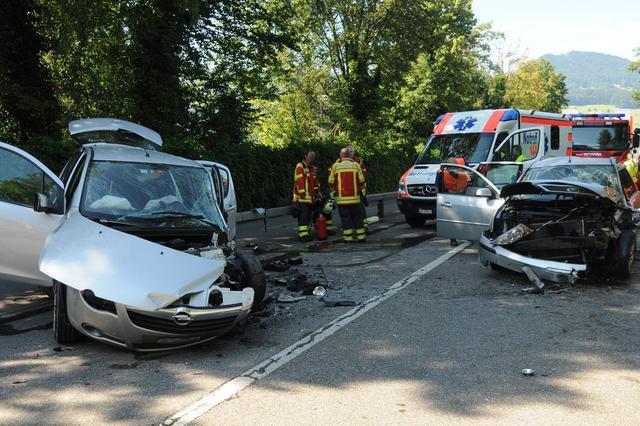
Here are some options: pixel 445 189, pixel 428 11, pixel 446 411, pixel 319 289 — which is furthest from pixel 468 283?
pixel 428 11

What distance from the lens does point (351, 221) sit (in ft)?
39.1

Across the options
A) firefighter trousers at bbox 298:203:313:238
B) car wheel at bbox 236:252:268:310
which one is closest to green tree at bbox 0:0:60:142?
firefighter trousers at bbox 298:203:313:238

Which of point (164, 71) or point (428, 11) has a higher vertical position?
point (428, 11)

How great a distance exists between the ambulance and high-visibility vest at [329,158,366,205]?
101 inches

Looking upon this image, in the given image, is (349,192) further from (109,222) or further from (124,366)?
(124,366)

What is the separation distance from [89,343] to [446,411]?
320 centimetres

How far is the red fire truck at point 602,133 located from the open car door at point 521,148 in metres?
7.68

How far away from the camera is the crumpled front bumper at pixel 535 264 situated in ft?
23.4

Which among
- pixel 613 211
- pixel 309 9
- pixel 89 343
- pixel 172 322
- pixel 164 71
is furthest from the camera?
pixel 309 9

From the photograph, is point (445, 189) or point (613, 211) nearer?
point (613, 211)

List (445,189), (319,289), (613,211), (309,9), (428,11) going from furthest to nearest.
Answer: (428,11)
(309,9)
(445,189)
(613,211)
(319,289)

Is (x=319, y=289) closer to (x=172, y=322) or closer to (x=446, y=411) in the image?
(x=172, y=322)

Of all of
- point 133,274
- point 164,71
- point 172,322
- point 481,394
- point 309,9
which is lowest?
point 481,394

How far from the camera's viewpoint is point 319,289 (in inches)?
291
